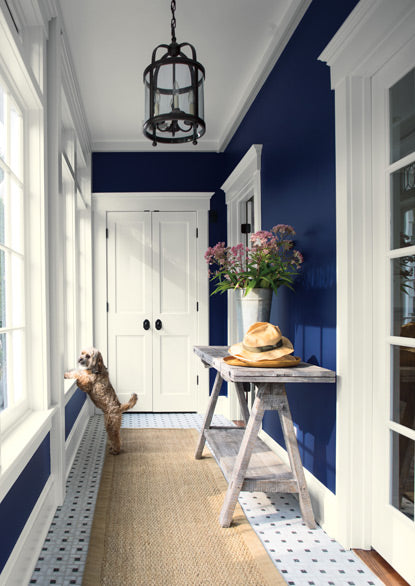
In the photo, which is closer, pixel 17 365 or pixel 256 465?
pixel 17 365

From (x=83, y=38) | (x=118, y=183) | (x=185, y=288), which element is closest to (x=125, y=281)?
(x=185, y=288)

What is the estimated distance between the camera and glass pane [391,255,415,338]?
1794mm

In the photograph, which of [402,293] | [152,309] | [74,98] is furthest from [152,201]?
[402,293]

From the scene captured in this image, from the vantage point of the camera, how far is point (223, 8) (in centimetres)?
258

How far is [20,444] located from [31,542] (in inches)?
18.6

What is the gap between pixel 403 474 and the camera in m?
1.83

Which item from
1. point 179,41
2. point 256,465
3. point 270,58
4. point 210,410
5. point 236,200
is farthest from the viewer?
point 236,200

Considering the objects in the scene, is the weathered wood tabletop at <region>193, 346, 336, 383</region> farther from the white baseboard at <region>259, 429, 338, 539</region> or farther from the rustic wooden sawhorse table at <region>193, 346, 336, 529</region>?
the white baseboard at <region>259, 429, 338, 539</region>

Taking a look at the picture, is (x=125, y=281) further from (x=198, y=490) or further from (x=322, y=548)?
(x=322, y=548)

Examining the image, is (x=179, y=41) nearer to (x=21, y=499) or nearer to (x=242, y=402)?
(x=242, y=402)

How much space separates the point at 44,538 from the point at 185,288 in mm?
2954

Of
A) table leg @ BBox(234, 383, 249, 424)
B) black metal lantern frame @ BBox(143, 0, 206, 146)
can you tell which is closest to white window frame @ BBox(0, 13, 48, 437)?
black metal lantern frame @ BBox(143, 0, 206, 146)

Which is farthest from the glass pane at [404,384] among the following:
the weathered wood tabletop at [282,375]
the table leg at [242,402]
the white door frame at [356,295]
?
the table leg at [242,402]

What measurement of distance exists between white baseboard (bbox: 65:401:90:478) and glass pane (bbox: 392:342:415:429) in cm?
201
